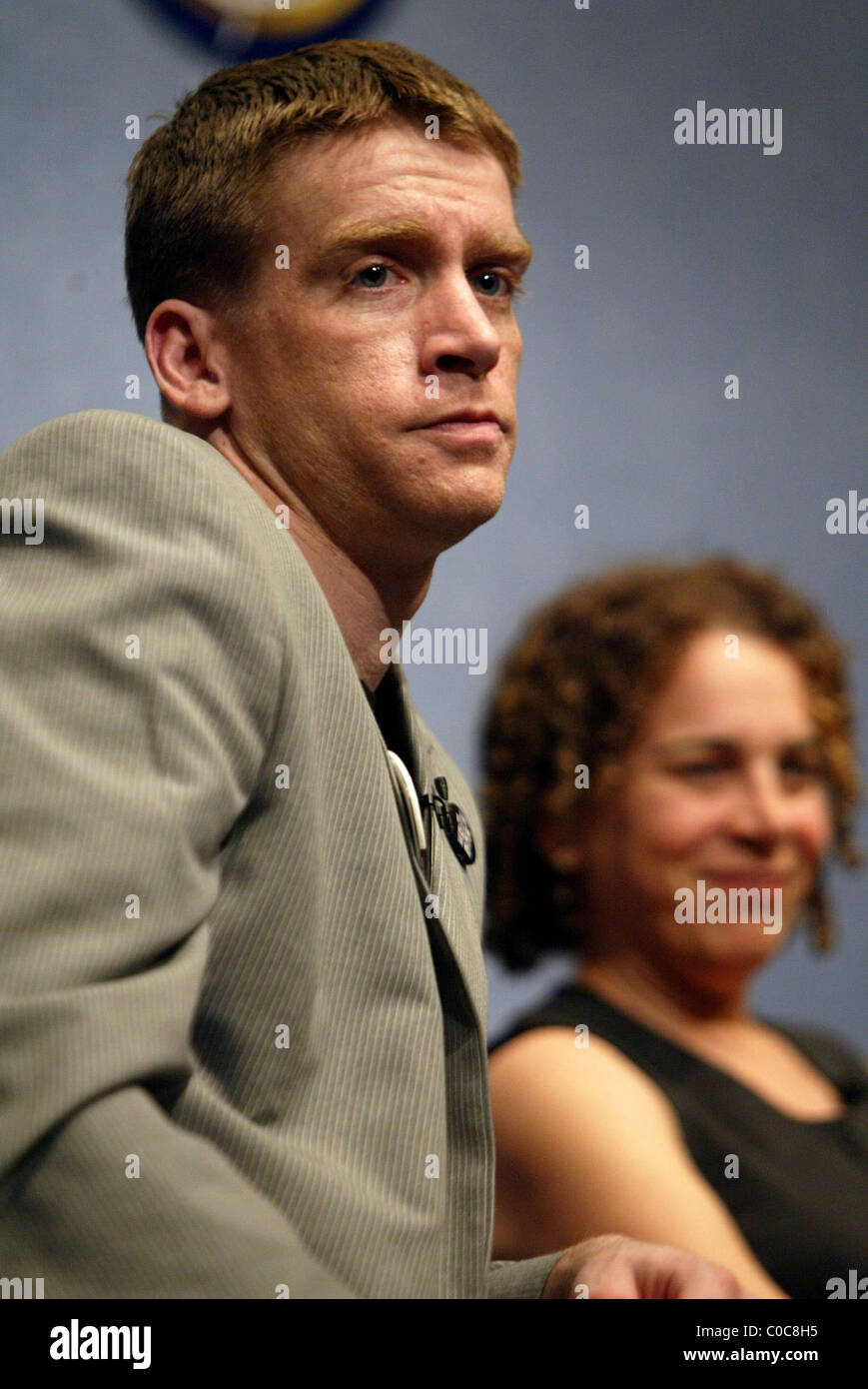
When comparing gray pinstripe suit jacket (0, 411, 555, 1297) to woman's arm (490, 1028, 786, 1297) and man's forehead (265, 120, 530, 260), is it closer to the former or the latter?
man's forehead (265, 120, 530, 260)

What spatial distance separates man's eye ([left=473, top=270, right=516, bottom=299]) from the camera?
3.37ft

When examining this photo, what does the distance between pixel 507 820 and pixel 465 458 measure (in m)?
0.78

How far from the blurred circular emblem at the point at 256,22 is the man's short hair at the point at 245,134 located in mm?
563

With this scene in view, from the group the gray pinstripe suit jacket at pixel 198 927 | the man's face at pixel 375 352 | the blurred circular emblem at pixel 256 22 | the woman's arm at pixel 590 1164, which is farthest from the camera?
the blurred circular emblem at pixel 256 22

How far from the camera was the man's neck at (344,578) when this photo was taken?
971mm

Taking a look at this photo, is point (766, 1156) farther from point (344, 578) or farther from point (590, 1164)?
point (344, 578)

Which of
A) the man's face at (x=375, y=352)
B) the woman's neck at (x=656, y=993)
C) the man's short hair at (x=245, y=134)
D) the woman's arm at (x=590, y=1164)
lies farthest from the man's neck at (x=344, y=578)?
the woman's neck at (x=656, y=993)

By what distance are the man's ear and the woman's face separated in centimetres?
77

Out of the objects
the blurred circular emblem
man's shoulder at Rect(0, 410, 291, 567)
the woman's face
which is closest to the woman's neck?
the woman's face

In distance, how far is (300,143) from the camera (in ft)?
3.20

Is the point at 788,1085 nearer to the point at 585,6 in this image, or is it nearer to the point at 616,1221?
the point at 616,1221

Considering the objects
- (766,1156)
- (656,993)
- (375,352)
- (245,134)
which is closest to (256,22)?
(245,134)

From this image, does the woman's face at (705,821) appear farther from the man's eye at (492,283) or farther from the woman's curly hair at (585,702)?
the man's eye at (492,283)

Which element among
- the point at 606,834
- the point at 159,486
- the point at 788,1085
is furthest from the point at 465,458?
the point at 788,1085
